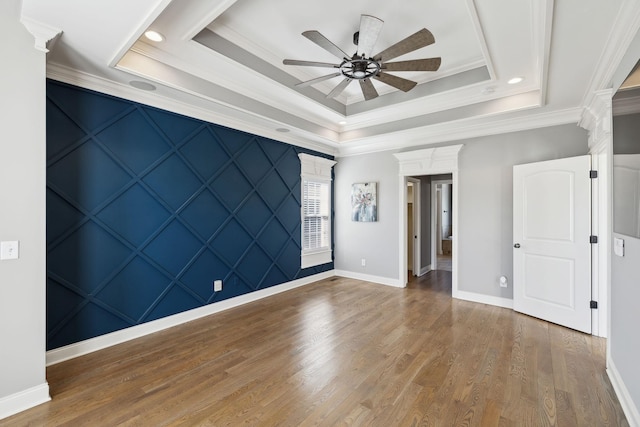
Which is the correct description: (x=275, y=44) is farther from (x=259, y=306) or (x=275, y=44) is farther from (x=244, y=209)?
(x=259, y=306)

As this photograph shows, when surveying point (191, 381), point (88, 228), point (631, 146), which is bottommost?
point (191, 381)

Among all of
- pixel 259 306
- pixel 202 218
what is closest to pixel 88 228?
pixel 202 218

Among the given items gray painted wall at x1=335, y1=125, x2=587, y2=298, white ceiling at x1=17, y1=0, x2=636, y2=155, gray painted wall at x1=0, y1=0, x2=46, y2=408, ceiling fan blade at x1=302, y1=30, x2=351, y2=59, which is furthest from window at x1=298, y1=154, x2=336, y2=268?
gray painted wall at x1=0, y1=0, x2=46, y2=408

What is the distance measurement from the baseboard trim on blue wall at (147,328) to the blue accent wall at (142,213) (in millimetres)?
66

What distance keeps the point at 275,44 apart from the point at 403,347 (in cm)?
352

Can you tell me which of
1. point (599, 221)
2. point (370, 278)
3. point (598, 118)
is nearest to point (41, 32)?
point (598, 118)

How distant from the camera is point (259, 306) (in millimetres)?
4227

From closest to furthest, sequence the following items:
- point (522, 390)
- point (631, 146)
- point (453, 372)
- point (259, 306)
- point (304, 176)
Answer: point (631, 146)
point (522, 390)
point (453, 372)
point (259, 306)
point (304, 176)

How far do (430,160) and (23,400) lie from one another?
17.8ft

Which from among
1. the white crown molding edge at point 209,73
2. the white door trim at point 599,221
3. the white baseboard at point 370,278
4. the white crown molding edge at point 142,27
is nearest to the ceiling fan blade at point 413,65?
the white crown molding edge at point 209,73

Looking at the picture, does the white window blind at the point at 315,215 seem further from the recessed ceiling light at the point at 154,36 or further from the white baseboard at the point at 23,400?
the white baseboard at the point at 23,400

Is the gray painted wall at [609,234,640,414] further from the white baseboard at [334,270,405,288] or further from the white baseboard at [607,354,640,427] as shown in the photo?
the white baseboard at [334,270,405,288]

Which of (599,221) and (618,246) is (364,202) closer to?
(599,221)

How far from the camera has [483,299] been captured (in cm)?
440
